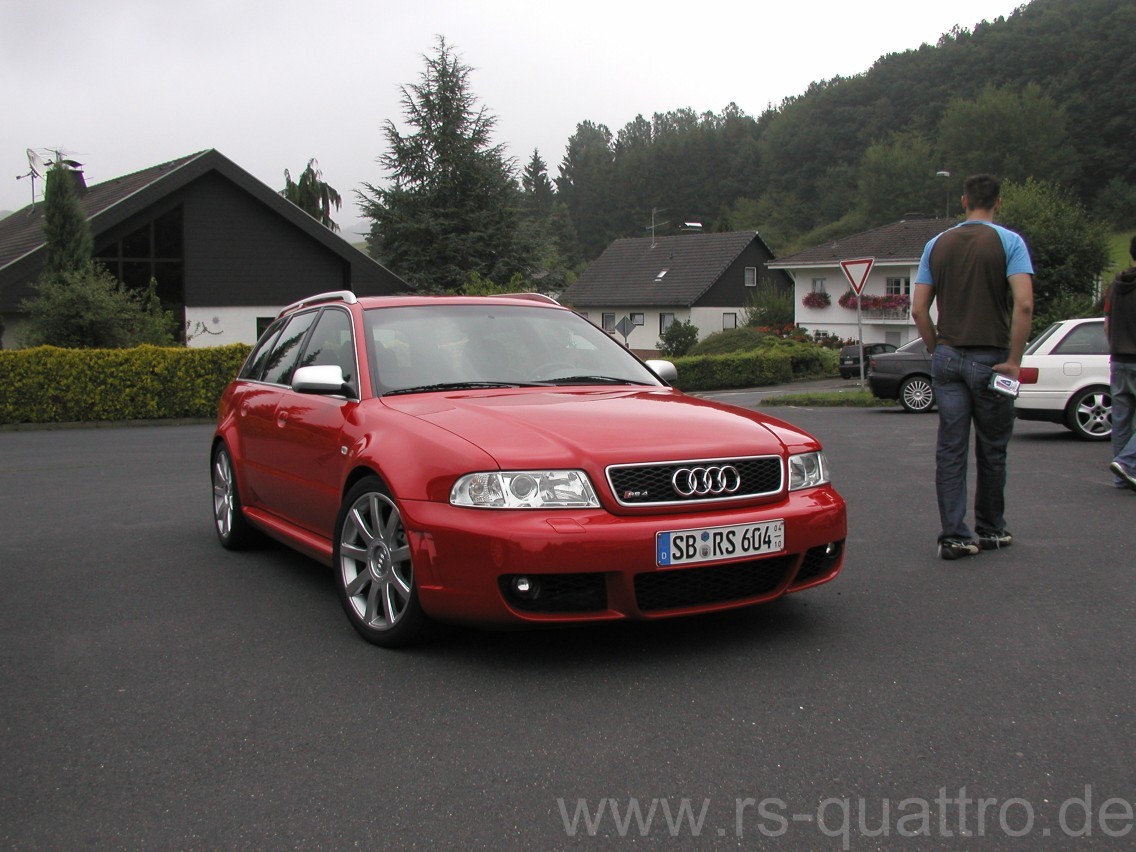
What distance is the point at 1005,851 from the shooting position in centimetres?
284

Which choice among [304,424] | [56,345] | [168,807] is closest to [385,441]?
[304,424]

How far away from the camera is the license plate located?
14.1 ft

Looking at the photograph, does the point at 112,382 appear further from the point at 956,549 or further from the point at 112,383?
the point at 956,549

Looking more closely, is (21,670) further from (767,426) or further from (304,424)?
(767,426)

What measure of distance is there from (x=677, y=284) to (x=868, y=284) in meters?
12.6

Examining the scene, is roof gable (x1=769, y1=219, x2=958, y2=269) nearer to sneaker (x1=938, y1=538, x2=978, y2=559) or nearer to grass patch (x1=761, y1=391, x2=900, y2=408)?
grass patch (x1=761, y1=391, x2=900, y2=408)

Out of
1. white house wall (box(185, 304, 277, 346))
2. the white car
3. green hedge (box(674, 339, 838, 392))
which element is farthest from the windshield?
green hedge (box(674, 339, 838, 392))

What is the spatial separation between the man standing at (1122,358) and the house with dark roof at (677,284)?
6111 centimetres

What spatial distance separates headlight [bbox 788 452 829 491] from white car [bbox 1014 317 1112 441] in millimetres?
9294

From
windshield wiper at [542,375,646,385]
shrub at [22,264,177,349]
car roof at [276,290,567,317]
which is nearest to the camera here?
windshield wiper at [542,375,646,385]

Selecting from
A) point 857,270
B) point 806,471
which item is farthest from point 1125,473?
point 857,270

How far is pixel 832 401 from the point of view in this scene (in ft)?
82.7

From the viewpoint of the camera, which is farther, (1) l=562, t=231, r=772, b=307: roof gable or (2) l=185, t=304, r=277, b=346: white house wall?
(1) l=562, t=231, r=772, b=307: roof gable

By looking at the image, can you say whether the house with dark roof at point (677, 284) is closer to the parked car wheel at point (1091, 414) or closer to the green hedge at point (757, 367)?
the green hedge at point (757, 367)
